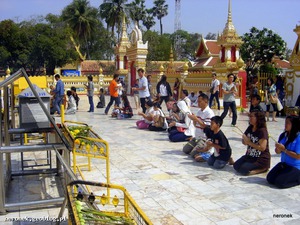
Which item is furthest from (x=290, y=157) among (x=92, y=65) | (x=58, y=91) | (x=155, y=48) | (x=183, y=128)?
(x=92, y=65)

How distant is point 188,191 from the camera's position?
209 inches

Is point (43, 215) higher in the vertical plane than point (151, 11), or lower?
lower

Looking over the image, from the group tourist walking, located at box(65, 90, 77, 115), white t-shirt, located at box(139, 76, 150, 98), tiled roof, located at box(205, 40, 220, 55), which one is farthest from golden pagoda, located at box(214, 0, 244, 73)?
tiled roof, located at box(205, 40, 220, 55)

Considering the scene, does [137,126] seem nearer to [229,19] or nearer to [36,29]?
[229,19]

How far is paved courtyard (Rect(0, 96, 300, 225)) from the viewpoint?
443 cm

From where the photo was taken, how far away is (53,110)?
45.1ft

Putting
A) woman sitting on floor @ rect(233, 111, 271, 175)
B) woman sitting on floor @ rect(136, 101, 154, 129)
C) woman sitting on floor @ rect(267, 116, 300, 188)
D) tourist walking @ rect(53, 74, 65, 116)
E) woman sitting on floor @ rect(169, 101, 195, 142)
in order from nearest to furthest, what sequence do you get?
woman sitting on floor @ rect(267, 116, 300, 188) < woman sitting on floor @ rect(233, 111, 271, 175) < woman sitting on floor @ rect(169, 101, 195, 142) < woman sitting on floor @ rect(136, 101, 154, 129) < tourist walking @ rect(53, 74, 65, 116)

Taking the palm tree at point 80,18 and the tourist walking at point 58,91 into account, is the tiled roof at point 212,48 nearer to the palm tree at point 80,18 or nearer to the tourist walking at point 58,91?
the palm tree at point 80,18

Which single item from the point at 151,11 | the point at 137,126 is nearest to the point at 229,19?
the point at 137,126

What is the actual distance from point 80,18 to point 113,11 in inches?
194

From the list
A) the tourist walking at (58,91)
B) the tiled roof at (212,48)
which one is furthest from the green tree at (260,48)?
the tourist walking at (58,91)

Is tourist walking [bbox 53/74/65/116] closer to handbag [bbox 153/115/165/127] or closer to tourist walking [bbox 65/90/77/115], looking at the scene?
tourist walking [bbox 65/90/77/115]

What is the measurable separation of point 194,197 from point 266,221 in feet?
3.62

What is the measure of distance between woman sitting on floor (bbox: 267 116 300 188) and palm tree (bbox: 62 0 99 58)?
41904mm
